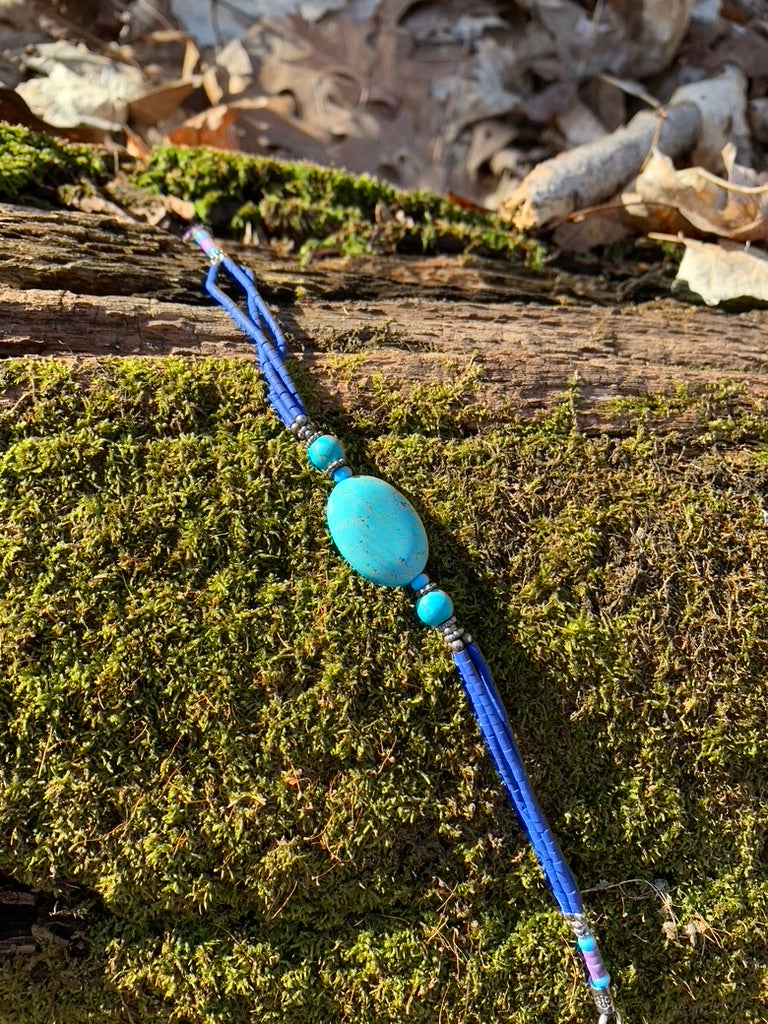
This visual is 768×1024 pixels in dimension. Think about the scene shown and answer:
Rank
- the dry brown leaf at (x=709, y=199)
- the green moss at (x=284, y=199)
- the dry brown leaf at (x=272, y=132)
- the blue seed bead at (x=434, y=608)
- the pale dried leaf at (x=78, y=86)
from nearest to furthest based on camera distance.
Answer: the blue seed bead at (x=434, y=608)
the green moss at (x=284, y=199)
the dry brown leaf at (x=709, y=199)
the pale dried leaf at (x=78, y=86)
the dry brown leaf at (x=272, y=132)


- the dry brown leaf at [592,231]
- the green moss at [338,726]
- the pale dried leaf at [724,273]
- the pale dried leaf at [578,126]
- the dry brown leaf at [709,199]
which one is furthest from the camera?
the pale dried leaf at [578,126]

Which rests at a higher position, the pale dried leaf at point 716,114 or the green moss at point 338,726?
the pale dried leaf at point 716,114

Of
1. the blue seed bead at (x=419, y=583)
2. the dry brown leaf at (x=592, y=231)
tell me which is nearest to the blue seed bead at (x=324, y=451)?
the blue seed bead at (x=419, y=583)

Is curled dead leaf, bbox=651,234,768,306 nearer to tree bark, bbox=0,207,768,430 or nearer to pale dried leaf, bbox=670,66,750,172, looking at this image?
tree bark, bbox=0,207,768,430

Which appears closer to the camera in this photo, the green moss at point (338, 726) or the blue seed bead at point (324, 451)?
the green moss at point (338, 726)

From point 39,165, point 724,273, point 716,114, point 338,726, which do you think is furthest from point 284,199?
point 716,114

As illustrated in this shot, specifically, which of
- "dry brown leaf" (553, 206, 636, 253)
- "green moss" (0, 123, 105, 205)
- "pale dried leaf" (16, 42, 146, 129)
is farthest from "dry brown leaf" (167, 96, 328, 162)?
"dry brown leaf" (553, 206, 636, 253)

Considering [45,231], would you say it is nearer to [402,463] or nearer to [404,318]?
[404,318]

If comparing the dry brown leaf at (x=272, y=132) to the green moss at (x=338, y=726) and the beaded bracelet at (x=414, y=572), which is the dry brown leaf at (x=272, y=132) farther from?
the green moss at (x=338, y=726)

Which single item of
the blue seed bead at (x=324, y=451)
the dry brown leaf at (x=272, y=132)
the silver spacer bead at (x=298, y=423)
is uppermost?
the dry brown leaf at (x=272, y=132)
